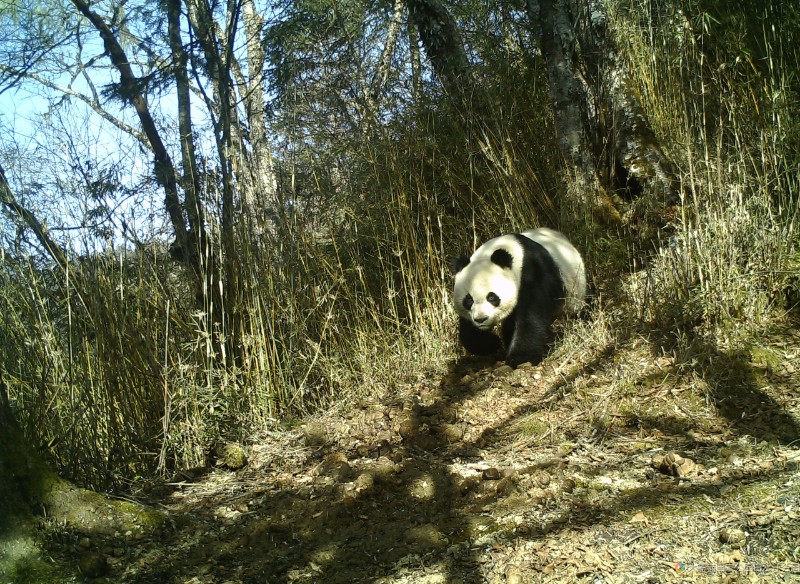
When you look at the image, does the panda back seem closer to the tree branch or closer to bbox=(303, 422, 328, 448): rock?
bbox=(303, 422, 328, 448): rock

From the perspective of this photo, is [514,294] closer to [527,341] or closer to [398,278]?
[527,341]

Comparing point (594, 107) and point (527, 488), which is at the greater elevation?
point (594, 107)

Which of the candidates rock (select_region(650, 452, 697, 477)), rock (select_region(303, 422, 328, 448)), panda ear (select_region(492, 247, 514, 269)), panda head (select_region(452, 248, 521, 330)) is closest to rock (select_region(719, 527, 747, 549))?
rock (select_region(650, 452, 697, 477))

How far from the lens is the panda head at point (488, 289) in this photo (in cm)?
507

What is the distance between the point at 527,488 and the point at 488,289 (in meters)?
2.06

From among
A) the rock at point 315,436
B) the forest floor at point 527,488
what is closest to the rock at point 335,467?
the forest floor at point 527,488

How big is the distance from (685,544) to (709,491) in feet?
1.44

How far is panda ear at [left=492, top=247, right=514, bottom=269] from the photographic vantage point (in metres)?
5.05

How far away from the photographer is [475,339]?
17.5 ft

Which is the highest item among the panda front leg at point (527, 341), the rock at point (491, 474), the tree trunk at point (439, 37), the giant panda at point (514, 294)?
the tree trunk at point (439, 37)

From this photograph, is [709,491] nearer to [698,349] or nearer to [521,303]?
[698,349]

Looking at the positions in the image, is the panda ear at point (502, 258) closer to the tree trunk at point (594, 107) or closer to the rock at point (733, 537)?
the tree trunk at point (594, 107)

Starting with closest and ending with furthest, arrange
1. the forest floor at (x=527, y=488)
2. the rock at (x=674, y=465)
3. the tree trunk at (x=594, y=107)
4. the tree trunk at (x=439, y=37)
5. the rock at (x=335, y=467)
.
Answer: the forest floor at (x=527, y=488)
the rock at (x=674, y=465)
the rock at (x=335, y=467)
the tree trunk at (x=594, y=107)
the tree trunk at (x=439, y=37)

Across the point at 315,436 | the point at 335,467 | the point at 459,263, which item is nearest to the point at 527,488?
the point at 335,467
